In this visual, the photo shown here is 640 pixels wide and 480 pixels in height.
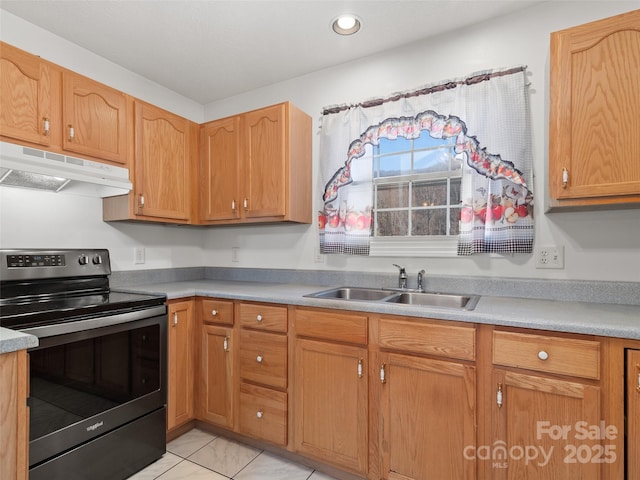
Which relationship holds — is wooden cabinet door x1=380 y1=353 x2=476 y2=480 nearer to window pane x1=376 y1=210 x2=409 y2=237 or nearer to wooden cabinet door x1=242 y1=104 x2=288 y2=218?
window pane x1=376 y1=210 x2=409 y2=237

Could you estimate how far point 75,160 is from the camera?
1.73m

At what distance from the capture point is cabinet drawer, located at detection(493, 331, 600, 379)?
120cm

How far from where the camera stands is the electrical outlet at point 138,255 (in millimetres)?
2474

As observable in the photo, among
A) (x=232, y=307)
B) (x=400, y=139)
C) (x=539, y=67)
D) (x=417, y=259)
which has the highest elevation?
(x=539, y=67)

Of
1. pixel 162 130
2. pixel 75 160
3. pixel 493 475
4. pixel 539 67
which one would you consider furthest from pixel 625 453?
pixel 162 130

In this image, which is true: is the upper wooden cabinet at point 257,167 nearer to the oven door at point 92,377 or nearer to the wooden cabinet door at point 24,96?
the oven door at point 92,377

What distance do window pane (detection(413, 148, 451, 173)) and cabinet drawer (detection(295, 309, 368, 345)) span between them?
1.08m

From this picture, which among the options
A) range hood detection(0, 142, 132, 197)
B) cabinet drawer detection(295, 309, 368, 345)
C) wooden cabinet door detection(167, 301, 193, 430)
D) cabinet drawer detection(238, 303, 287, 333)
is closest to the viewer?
range hood detection(0, 142, 132, 197)

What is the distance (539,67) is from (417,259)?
1245 mm

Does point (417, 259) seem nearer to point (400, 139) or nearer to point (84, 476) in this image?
point (400, 139)

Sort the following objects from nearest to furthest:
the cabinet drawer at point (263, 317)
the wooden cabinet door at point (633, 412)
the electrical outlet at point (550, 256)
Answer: the wooden cabinet door at point (633, 412), the electrical outlet at point (550, 256), the cabinet drawer at point (263, 317)

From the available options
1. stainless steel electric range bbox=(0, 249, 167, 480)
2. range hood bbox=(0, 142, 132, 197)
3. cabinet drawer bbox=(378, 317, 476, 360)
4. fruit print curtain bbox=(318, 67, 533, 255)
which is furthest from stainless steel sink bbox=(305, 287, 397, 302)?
range hood bbox=(0, 142, 132, 197)

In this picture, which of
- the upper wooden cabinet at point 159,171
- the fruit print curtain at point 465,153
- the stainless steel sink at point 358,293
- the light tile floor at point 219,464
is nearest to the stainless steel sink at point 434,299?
the stainless steel sink at point 358,293

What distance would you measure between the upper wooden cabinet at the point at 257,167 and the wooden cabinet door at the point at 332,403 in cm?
96
